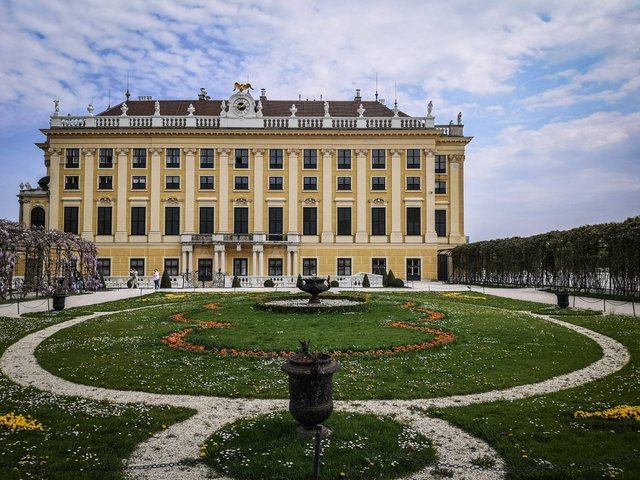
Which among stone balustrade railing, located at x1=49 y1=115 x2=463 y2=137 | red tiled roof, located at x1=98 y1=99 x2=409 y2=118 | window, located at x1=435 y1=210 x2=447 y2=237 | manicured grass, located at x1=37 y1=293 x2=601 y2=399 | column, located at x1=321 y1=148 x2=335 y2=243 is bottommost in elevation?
manicured grass, located at x1=37 y1=293 x2=601 y2=399

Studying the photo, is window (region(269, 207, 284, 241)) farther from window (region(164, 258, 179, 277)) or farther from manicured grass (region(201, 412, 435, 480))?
manicured grass (region(201, 412, 435, 480))

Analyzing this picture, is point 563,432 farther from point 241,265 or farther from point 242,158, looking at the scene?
point 242,158

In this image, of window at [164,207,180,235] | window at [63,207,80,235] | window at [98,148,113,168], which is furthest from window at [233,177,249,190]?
window at [63,207,80,235]

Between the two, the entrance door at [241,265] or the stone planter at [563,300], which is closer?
the stone planter at [563,300]

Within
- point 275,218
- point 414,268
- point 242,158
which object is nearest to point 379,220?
point 414,268

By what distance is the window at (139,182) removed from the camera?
173 feet

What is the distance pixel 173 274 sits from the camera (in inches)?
2025

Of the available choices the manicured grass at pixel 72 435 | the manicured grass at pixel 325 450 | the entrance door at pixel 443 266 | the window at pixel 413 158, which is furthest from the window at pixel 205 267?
the manicured grass at pixel 325 450

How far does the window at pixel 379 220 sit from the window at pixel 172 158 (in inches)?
865

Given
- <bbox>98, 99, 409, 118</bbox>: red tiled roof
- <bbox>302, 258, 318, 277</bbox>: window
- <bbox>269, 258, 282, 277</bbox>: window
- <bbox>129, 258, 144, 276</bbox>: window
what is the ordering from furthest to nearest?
<bbox>98, 99, 409, 118</bbox>: red tiled roof → <bbox>302, 258, 318, 277</bbox>: window → <bbox>129, 258, 144, 276</bbox>: window → <bbox>269, 258, 282, 277</bbox>: window

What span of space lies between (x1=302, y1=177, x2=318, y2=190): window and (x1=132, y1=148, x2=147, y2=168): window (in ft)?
57.1

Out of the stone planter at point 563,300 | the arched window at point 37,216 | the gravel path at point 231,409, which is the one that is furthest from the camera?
the arched window at point 37,216

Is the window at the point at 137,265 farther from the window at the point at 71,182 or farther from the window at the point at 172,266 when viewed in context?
the window at the point at 71,182

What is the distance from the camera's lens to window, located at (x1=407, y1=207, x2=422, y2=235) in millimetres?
52844
